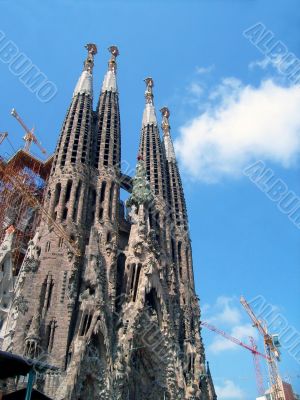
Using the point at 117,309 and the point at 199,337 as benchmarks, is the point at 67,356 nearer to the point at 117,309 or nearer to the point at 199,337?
the point at 117,309

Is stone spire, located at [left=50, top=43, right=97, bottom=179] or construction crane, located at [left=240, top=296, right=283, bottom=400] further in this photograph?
construction crane, located at [left=240, top=296, right=283, bottom=400]

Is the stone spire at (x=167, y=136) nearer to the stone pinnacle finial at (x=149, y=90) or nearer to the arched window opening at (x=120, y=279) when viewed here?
the stone pinnacle finial at (x=149, y=90)

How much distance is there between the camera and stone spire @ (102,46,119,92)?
52.8 meters

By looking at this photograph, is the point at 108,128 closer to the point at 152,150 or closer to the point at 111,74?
the point at 152,150

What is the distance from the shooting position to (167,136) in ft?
197

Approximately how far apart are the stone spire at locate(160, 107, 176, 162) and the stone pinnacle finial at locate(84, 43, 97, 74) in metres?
13.7

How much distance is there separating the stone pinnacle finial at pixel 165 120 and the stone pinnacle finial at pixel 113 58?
10215 millimetres

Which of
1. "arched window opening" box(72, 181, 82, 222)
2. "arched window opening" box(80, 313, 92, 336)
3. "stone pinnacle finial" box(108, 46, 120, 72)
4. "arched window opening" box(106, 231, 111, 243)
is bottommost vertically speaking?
"arched window opening" box(80, 313, 92, 336)

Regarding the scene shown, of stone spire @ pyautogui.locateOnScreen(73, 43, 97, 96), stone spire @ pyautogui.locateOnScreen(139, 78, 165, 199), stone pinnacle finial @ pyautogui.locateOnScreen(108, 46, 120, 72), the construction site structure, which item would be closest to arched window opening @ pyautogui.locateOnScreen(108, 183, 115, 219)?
the construction site structure

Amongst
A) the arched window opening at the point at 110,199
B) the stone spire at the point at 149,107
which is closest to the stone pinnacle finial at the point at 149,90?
the stone spire at the point at 149,107

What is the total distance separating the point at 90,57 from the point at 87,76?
4.88m

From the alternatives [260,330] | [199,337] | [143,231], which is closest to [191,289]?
[199,337]

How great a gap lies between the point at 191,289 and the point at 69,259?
1522cm

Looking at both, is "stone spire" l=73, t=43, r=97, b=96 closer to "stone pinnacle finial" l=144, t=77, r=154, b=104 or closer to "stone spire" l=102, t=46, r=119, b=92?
"stone spire" l=102, t=46, r=119, b=92
